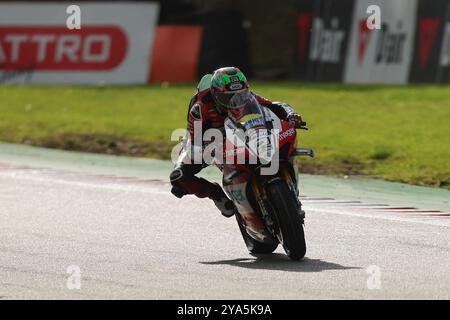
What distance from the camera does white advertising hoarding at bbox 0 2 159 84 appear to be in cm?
2686

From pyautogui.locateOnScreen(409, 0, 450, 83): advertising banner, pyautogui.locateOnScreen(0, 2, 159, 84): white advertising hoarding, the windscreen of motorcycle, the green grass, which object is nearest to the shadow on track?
the windscreen of motorcycle

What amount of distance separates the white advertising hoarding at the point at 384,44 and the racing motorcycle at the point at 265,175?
538 inches

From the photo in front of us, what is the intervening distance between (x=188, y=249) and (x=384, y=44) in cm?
1345

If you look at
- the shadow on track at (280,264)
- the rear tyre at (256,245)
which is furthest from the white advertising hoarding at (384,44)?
the shadow on track at (280,264)

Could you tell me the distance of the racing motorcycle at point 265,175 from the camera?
31.8 feet

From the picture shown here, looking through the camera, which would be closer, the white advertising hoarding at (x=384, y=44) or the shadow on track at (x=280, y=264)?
the shadow on track at (x=280, y=264)

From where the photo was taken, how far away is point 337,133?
19078 mm

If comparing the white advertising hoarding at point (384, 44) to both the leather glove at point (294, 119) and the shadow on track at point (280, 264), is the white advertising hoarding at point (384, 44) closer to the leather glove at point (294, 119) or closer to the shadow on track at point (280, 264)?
the leather glove at point (294, 119)

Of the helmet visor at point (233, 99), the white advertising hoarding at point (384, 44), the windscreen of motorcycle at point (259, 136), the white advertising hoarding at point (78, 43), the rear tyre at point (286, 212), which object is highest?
the helmet visor at point (233, 99)

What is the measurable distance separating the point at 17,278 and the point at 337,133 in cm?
1013

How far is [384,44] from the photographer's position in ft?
77.7
